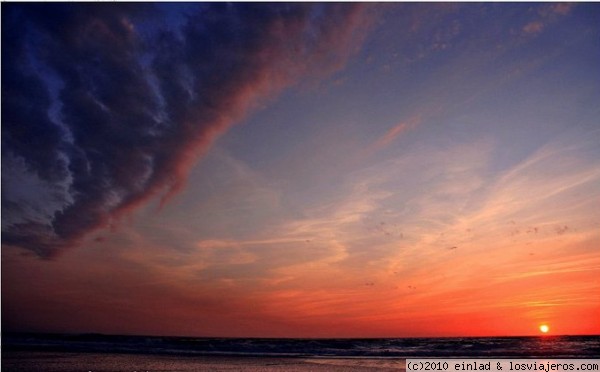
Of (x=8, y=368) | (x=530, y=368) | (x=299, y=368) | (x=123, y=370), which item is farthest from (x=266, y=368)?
(x=530, y=368)

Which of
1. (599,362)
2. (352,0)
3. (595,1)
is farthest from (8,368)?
(599,362)

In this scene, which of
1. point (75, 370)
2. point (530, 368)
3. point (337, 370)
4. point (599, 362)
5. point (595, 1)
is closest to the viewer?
point (595, 1)

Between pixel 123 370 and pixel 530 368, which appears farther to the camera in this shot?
pixel 530 368

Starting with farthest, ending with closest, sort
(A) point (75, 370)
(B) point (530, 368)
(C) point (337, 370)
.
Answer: (B) point (530, 368)
(C) point (337, 370)
(A) point (75, 370)

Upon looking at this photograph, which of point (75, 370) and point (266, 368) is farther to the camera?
point (266, 368)

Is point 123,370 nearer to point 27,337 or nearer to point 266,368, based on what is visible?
point 266,368

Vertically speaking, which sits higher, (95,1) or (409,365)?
(95,1)

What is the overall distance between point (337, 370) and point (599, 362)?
1427 cm

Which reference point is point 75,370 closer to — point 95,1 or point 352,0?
point 95,1

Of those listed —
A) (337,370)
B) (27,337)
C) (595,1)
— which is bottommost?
(27,337)

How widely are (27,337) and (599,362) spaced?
45.6 metres

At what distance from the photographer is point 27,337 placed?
1469 inches

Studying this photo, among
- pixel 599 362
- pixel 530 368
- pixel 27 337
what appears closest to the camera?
pixel 530 368

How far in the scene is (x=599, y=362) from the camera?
1938 cm
